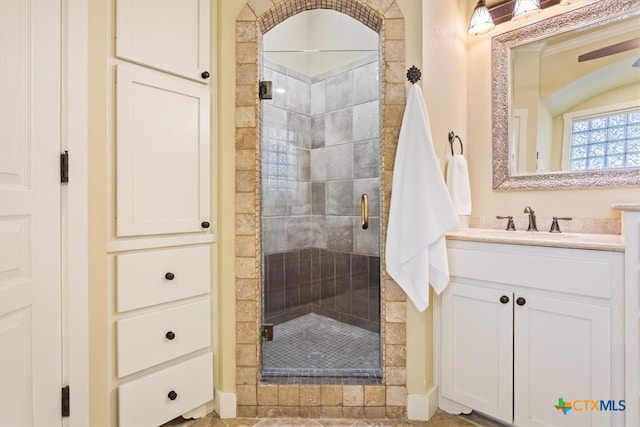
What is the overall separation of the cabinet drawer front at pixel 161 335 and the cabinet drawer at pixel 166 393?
0.07 metres

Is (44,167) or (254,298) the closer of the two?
(44,167)

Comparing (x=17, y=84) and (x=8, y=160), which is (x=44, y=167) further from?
(x=17, y=84)

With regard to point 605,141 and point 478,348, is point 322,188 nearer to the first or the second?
point 478,348

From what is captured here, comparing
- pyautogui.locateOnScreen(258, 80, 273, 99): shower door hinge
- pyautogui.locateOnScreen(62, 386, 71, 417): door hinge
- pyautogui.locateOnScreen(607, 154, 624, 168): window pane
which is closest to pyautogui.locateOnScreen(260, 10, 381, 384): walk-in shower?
pyautogui.locateOnScreen(258, 80, 273, 99): shower door hinge

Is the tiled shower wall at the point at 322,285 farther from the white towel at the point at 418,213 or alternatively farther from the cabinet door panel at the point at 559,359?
the cabinet door panel at the point at 559,359

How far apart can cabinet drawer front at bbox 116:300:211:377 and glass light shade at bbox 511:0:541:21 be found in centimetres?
234

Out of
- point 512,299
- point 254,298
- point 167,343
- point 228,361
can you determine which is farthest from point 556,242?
point 167,343

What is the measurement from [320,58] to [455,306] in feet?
6.45

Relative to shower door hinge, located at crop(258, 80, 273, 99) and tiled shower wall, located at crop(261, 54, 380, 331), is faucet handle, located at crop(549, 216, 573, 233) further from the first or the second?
shower door hinge, located at crop(258, 80, 273, 99)

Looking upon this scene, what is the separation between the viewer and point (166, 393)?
145 cm

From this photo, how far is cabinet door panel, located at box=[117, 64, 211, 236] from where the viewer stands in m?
1.32

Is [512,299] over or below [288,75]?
below

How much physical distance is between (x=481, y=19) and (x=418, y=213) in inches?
52.5

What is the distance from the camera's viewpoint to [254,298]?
1618mm
